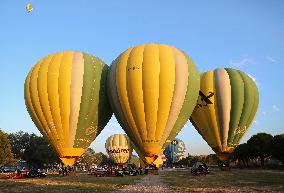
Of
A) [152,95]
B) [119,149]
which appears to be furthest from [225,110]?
[119,149]

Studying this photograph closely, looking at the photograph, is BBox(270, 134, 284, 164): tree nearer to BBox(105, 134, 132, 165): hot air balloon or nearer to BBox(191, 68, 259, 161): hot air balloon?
BBox(105, 134, 132, 165): hot air balloon

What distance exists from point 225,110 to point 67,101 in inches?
677

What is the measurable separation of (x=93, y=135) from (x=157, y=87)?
9.28 meters

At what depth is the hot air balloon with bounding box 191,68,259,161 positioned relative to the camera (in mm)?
42031

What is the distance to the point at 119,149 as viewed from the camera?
81688 millimetres

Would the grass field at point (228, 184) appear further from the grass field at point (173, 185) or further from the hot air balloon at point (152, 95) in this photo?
the hot air balloon at point (152, 95)

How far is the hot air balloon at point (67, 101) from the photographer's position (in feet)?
118

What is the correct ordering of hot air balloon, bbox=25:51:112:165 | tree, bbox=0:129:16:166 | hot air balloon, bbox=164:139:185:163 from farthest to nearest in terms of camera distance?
hot air balloon, bbox=164:139:185:163, tree, bbox=0:129:16:166, hot air balloon, bbox=25:51:112:165

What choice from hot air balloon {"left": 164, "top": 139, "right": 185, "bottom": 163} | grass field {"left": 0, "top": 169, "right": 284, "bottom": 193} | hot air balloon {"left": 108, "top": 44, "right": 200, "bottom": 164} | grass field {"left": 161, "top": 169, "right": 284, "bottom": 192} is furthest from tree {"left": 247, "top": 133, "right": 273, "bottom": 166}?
hot air balloon {"left": 108, "top": 44, "right": 200, "bottom": 164}

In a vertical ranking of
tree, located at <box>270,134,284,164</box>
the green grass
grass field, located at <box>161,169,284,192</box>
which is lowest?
grass field, located at <box>161,169,284,192</box>

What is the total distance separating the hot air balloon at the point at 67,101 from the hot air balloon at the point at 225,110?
11.3 meters

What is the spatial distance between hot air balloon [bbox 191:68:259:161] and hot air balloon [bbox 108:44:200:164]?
7204mm

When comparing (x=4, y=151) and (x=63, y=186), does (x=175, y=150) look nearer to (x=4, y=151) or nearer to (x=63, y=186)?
(x=4, y=151)

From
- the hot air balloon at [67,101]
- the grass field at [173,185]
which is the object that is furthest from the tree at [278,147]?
the hot air balloon at [67,101]
